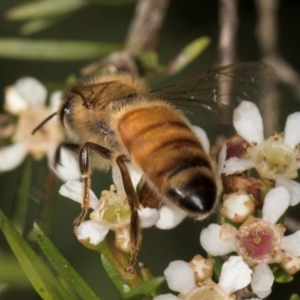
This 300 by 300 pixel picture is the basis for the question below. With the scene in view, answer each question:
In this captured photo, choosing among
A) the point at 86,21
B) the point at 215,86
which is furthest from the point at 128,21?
the point at 215,86

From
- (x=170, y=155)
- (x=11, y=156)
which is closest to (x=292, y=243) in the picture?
(x=170, y=155)

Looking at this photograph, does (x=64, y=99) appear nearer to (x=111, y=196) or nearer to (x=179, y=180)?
(x=111, y=196)

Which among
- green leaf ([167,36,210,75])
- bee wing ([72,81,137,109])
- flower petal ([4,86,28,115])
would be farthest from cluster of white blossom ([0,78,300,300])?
flower petal ([4,86,28,115])

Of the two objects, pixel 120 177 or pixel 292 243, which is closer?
pixel 292 243

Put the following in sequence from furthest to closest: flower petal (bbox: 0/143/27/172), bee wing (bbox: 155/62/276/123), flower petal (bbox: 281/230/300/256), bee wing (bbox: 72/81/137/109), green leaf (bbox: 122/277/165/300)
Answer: flower petal (bbox: 0/143/27/172), bee wing (bbox: 155/62/276/123), bee wing (bbox: 72/81/137/109), flower petal (bbox: 281/230/300/256), green leaf (bbox: 122/277/165/300)

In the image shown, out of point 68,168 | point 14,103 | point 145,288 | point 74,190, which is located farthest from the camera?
point 14,103

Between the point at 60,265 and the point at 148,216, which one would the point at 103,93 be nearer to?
the point at 148,216

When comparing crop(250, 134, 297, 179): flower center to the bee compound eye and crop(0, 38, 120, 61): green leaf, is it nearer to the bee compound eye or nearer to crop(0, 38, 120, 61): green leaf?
the bee compound eye

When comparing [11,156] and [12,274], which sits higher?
[11,156]
